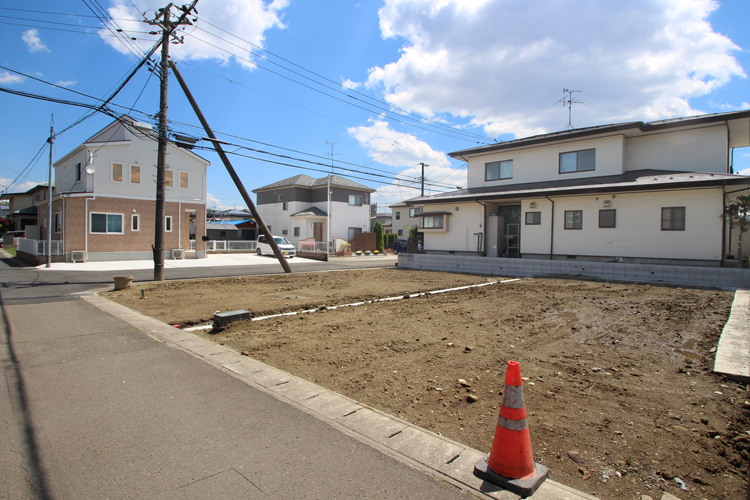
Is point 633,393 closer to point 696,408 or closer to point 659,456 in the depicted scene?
point 696,408

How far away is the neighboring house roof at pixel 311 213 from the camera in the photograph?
3681 cm

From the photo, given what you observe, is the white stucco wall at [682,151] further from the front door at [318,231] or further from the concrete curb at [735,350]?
the front door at [318,231]

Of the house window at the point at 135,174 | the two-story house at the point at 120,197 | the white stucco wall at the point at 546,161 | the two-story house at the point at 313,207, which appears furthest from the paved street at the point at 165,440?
the two-story house at the point at 313,207

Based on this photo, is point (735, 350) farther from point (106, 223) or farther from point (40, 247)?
point (106, 223)

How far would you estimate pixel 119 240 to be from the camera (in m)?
24.2

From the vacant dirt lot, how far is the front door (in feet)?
91.0

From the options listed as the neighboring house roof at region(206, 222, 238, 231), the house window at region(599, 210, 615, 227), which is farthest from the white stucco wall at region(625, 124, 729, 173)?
the neighboring house roof at region(206, 222, 238, 231)

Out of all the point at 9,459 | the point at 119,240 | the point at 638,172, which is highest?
the point at 638,172

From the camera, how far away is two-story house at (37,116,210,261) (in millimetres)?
22922

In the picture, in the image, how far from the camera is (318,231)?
38.7 metres

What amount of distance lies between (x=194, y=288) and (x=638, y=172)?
66.3ft

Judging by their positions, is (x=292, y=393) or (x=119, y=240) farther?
(x=119, y=240)

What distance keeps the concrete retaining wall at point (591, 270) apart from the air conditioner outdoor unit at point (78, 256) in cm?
1881

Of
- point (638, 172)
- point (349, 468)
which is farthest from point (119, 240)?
point (638, 172)
